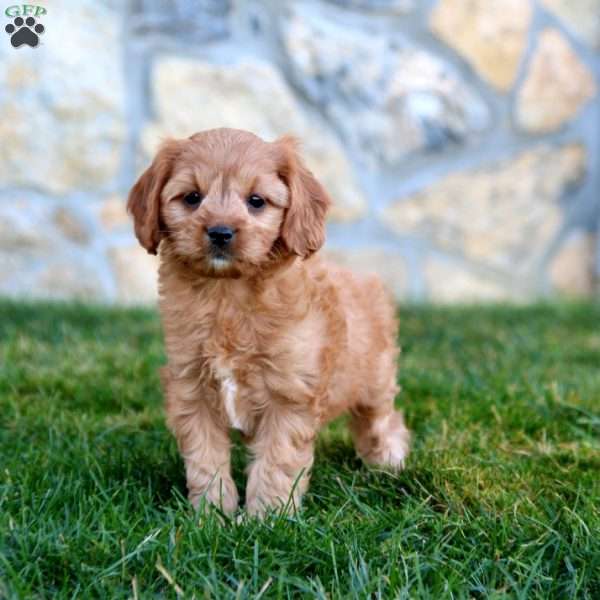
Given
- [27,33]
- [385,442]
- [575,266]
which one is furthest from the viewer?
[575,266]

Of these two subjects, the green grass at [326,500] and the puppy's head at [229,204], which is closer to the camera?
the green grass at [326,500]

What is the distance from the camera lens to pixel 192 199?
267 centimetres

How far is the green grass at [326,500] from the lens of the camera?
2100 millimetres

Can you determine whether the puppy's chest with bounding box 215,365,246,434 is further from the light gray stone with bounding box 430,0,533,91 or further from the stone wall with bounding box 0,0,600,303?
the light gray stone with bounding box 430,0,533,91

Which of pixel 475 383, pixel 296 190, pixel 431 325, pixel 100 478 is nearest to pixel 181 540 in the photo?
pixel 100 478

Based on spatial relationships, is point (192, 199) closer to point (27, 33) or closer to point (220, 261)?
point (220, 261)

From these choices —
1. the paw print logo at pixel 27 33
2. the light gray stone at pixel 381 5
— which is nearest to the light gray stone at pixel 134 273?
the paw print logo at pixel 27 33

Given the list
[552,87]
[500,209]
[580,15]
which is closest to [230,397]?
[500,209]

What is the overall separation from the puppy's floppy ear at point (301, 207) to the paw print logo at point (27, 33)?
11.8ft

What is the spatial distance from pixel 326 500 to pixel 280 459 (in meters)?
0.21

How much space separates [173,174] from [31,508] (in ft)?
3.37

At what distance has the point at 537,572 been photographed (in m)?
2.14

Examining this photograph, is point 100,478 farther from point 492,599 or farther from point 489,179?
point 489,179

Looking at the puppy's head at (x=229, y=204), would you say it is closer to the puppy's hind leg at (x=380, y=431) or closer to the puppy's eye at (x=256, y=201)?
the puppy's eye at (x=256, y=201)
